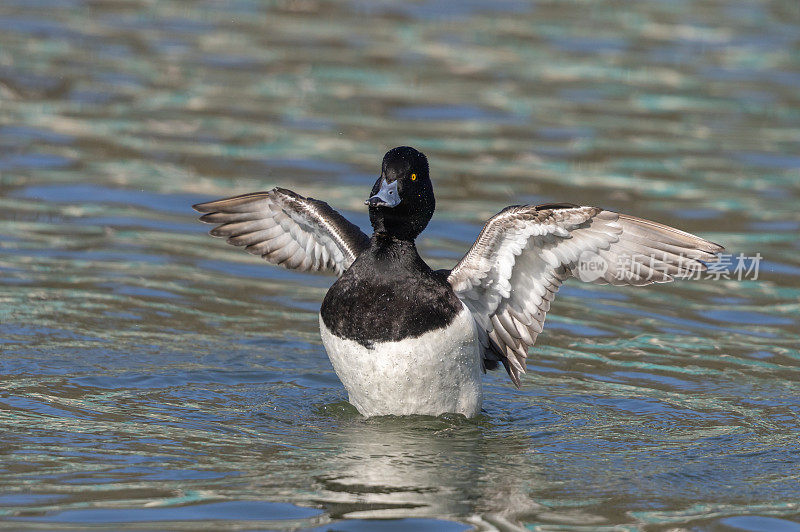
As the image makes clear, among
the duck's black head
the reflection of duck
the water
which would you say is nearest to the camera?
the reflection of duck

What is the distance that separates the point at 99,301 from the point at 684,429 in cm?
481

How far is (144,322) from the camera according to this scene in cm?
993

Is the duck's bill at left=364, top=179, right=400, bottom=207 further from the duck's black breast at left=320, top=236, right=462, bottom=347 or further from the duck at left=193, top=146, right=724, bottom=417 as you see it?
the duck's black breast at left=320, top=236, right=462, bottom=347

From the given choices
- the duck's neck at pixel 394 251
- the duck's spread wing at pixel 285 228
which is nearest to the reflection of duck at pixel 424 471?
the duck's neck at pixel 394 251

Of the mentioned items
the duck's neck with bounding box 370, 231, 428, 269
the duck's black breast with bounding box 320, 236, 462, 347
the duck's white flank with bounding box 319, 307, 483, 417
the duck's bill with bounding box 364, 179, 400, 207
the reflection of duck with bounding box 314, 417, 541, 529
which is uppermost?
the duck's bill with bounding box 364, 179, 400, 207

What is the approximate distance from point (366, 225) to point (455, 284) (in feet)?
14.9

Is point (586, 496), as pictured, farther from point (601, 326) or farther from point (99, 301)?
point (99, 301)

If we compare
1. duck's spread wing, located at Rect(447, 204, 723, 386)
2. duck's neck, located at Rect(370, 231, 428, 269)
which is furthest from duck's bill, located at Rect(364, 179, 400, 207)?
duck's spread wing, located at Rect(447, 204, 723, 386)

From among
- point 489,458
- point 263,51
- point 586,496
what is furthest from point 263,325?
point 263,51

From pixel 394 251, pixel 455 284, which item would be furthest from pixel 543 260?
pixel 394 251

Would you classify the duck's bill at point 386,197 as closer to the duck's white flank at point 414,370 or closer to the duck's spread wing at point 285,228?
the duck's white flank at point 414,370

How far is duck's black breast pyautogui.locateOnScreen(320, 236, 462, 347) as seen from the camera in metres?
7.59

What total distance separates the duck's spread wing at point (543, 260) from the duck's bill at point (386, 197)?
0.56 m

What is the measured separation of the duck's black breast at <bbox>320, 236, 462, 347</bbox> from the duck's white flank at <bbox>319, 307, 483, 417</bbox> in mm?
58
